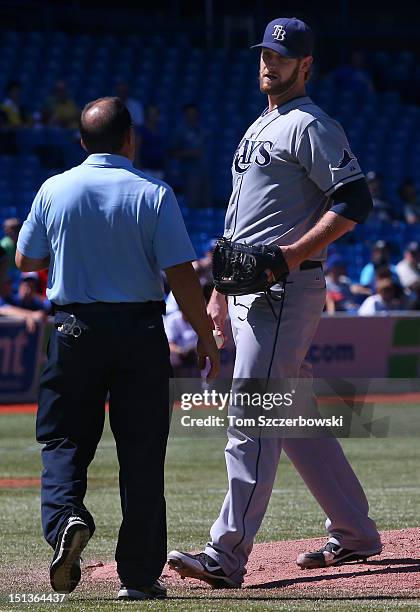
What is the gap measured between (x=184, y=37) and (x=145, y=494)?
23.0 metres

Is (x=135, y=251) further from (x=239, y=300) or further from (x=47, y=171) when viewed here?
(x=47, y=171)

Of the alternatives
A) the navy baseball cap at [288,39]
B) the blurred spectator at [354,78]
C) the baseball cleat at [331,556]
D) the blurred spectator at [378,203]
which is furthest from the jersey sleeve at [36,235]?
the blurred spectator at [354,78]

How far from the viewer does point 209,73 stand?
26.3 meters

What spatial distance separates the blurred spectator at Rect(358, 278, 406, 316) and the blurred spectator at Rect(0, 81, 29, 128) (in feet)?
20.3

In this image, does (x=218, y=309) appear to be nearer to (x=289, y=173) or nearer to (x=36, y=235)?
(x=289, y=173)

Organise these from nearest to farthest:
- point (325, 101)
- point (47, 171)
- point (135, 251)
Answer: point (135, 251) → point (47, 171) → point (325, 101)

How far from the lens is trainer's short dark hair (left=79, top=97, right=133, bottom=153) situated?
205 inches

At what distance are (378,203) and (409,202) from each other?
107 centimetres

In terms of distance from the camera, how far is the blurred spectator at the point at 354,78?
27.9 metres

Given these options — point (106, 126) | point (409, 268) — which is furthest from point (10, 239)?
point (106, 126)

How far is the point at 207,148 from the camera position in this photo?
24.2 metres

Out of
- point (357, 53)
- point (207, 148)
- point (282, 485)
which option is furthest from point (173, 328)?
point (357, 53)

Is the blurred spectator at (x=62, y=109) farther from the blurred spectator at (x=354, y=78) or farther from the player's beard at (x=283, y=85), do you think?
the player's beard at (x=283, y=85)

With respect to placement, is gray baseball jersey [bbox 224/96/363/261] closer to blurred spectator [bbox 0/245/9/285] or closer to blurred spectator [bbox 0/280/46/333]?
blurred spectator [bbox 0/245/9/285]
